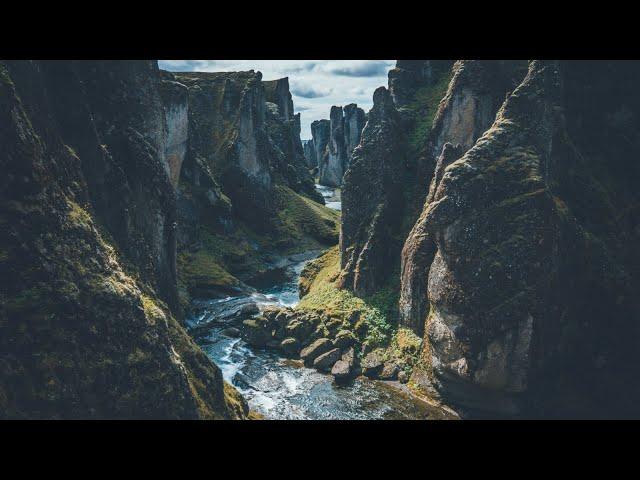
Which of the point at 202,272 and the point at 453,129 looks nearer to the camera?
the point at 453,129

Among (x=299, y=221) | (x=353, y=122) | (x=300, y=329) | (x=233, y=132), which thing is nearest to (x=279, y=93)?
(x=353, y=122)

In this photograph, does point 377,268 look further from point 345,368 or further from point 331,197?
point 331,197

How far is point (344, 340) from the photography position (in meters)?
48.4

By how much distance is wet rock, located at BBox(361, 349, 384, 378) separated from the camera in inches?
1783

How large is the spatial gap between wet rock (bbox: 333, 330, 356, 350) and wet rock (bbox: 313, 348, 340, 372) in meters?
1.10

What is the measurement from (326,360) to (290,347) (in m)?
4.64

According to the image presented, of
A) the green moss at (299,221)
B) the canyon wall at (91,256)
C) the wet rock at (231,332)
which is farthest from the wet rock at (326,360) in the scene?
the green moss at (299,221)

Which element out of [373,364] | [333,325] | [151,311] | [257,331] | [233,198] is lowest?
[257,331]

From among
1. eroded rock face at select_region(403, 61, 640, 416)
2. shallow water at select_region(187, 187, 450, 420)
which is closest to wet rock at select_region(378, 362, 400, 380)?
shallow water at select_region(187, 187, 450, 420)

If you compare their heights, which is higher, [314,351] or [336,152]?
[336,152]

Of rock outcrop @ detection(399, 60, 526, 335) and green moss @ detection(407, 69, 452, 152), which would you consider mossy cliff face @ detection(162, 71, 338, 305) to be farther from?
rock outcrop @ detection(399, 60, 526, 335)

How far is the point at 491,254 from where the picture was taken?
37.7 m

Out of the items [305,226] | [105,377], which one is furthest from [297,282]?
[105,377]

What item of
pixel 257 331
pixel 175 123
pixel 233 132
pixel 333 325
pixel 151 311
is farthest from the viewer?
pixel 233 132
